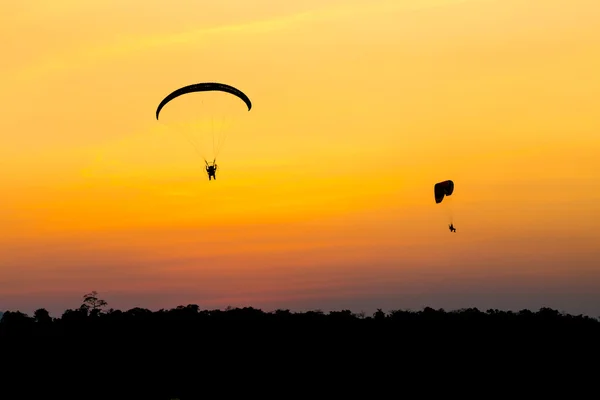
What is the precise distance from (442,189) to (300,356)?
2354 inches

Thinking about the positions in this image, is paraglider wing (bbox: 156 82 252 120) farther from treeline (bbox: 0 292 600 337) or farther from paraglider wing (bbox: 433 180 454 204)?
treeline (bbox: 0 292 600 337)

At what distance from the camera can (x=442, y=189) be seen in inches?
3214

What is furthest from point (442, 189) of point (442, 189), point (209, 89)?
point (209, 89)

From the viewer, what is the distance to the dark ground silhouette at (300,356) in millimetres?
120312

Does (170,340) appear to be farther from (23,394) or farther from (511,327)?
(511,327)

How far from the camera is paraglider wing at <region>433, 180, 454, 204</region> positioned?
80188 mm

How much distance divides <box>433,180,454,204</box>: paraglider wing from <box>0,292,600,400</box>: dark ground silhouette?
38844 millimetres

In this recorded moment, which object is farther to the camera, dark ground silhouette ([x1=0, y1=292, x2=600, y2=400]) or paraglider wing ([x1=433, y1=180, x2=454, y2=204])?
dark ground silhouette ([x1=0, y1=292, x2=600, y2=400])

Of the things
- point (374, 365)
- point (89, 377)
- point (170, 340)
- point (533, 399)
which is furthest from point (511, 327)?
point (89, 377)

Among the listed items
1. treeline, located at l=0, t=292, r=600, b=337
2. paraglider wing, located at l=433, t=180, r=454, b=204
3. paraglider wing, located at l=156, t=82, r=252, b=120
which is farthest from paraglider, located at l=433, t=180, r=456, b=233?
treeline, located at l=0, t=292, r=600, b=337

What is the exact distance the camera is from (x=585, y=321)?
160 metres

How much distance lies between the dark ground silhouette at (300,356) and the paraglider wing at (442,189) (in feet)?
127

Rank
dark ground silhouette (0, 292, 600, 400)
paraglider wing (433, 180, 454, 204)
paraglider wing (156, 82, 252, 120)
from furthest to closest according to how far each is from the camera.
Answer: dark ground silhouette (0, 292, 600, 400) → paraglider wing (433, 180, 454, 204) → paraglider wing (156, 82, 252, 120)

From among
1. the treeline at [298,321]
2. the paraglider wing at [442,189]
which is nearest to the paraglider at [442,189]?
the paraglider wing at [442,189]
